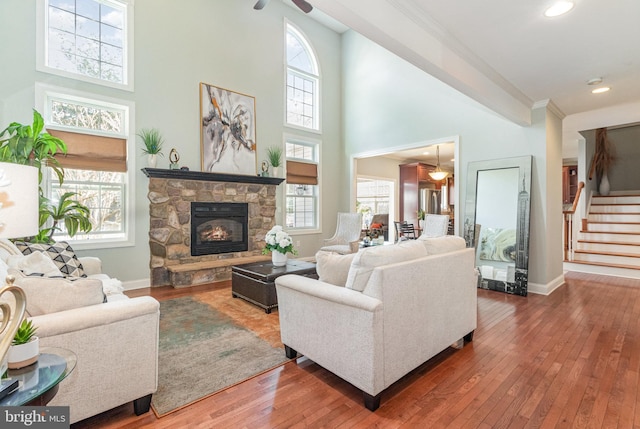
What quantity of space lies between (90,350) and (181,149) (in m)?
4.08

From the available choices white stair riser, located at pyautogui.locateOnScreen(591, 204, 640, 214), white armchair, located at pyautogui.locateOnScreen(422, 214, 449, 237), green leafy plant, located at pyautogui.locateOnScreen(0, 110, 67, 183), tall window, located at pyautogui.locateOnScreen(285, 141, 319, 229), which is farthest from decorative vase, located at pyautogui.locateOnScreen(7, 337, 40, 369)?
white stair riser, located at pyautogui.locateOnScreen(591, 204, 640, 214)

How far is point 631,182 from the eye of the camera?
7.93 m

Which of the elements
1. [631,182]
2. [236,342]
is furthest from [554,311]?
[631,182]

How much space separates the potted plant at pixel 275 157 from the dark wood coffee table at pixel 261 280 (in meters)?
2.48

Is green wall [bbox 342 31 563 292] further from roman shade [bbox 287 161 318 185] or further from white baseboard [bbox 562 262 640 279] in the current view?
white baseboard [bbox 562 262 640 279]

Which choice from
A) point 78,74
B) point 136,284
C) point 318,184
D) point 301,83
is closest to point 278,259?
point 136,284

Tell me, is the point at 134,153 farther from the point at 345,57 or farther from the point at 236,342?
the point at 345,57

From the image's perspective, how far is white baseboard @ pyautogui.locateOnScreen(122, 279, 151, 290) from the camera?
4491 millimetres

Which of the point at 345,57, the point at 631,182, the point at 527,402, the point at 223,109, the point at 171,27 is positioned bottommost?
the point at 527,402

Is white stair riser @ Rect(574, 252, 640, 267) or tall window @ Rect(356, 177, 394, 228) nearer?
white stair riser @ Rect(574, 252, 640, 267)

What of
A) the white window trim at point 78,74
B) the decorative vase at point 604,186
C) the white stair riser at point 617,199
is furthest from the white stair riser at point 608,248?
the white window trim at point 78,74

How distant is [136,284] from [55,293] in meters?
3.33

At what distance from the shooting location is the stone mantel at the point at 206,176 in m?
4.64

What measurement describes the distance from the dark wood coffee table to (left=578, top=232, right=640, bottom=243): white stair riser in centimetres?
590
